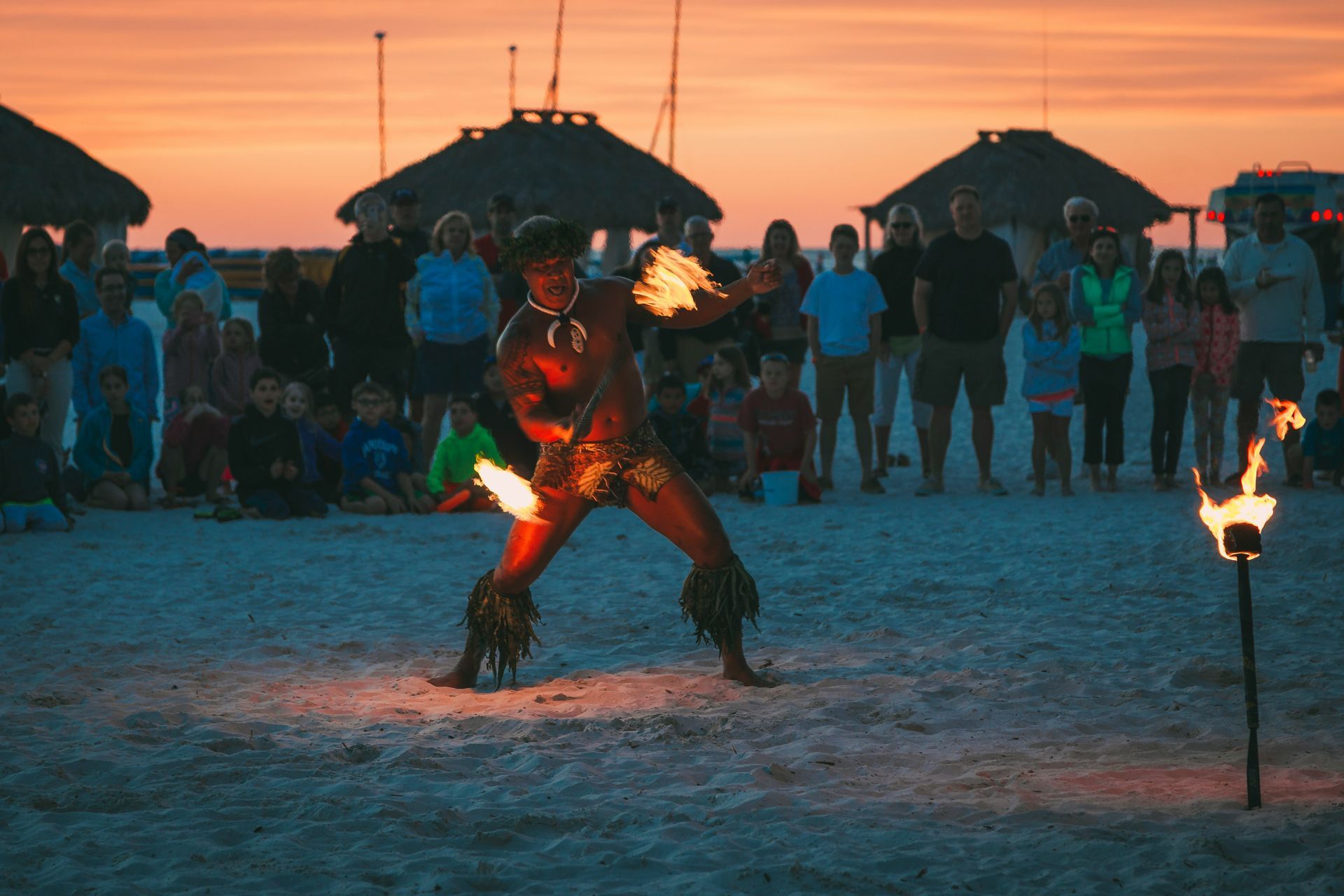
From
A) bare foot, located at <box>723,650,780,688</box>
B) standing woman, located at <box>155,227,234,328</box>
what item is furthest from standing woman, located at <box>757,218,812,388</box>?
bare foot, located at <box>723,650,780,688</box>

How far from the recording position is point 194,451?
33.6 feet

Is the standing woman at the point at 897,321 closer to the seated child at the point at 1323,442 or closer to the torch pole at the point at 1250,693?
the seated child at the point at 1323,442

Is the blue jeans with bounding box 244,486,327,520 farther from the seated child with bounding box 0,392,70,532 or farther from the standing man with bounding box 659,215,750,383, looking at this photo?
the standing man with bounding box 659,215,750,383

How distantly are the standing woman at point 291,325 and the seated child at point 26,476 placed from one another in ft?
5.54

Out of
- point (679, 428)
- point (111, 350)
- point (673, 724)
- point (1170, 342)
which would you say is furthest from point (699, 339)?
point (673, 724)

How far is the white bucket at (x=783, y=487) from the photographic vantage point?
1002 centimetres

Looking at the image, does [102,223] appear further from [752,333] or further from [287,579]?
[287,579]

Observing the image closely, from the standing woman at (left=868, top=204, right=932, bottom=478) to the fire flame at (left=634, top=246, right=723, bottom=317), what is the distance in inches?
222

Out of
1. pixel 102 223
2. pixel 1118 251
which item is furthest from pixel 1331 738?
pixel 102 223

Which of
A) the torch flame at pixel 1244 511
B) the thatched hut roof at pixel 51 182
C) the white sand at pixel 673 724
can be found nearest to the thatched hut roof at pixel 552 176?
the thatched hut roof at pixel 51 182

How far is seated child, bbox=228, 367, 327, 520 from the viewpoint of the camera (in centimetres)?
959

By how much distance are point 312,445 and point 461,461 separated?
0.97m

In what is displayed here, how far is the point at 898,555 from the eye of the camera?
8078 mm

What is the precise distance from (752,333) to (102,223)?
14791 millimetres
